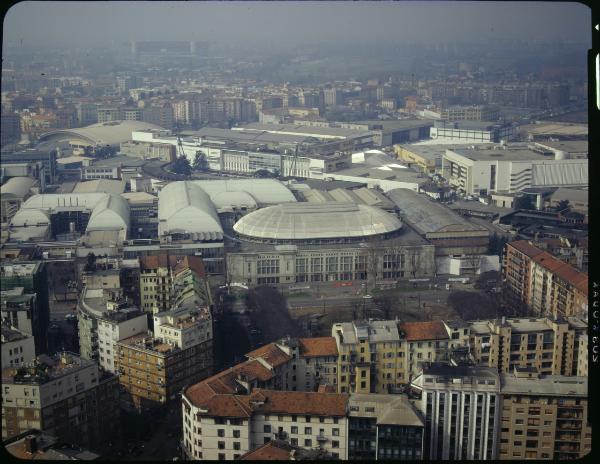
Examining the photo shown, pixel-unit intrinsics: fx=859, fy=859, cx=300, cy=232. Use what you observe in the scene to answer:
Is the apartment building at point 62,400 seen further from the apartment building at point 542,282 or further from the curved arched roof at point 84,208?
the curved arched roof at point 84,208

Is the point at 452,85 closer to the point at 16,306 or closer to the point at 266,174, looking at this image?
the point at 266,174

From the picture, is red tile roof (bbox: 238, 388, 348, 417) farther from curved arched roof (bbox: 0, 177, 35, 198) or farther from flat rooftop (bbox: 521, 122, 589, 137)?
flat rooftop (bbox: 521, 122, 589, 137)

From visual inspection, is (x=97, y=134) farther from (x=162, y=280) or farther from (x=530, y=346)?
(x=530, y=346)

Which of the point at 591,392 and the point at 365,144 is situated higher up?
the point at 591,392

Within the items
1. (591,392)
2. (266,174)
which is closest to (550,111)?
(266,174)

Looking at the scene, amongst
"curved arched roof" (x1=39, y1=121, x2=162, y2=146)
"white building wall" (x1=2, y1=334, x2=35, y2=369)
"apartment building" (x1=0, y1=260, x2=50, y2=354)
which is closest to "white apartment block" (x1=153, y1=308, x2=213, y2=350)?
"white building wall" (x1=2, y1=334, x2=35, y2=369)

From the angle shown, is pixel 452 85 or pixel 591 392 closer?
pixel 591 392
